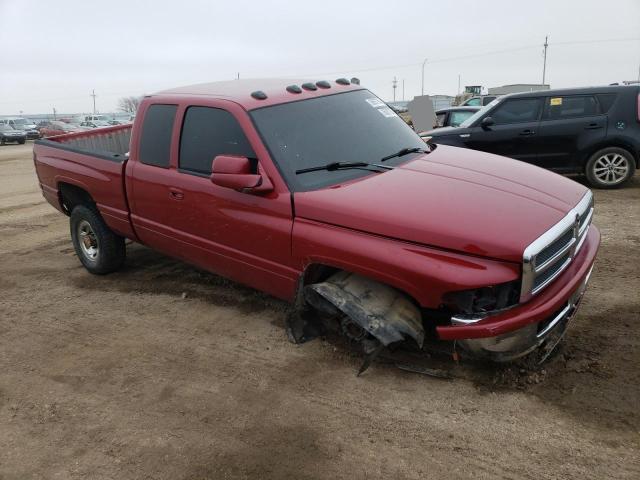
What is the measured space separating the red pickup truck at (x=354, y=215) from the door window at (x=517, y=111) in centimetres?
502

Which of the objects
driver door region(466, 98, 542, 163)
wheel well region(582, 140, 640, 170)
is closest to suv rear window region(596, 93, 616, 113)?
wheel well region(582, 140, 640, 170)

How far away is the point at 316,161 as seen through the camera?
338 centimetres

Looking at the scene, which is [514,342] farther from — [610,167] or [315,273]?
[610,167]

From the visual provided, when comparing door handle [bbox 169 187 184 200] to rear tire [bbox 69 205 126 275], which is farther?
rear tire [bbox 69 205 126 275]

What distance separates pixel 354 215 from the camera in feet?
9.52

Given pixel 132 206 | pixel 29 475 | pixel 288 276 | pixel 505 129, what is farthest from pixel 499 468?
pixel 505 129

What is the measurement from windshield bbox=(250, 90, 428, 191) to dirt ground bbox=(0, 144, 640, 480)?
1.25 m

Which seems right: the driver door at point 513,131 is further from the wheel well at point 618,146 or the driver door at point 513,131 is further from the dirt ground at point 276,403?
the dirt ground at point 276,403

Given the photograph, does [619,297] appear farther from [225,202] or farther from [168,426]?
[168,426]

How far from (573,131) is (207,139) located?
657cm

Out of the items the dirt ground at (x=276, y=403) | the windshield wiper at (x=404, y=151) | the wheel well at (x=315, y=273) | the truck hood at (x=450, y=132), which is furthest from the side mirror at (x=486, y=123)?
the wheel well at (x=315, y=273)

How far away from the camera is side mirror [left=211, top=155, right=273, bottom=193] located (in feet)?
10.5

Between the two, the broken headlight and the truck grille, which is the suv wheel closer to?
the truck grille

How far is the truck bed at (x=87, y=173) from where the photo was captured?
4.62 metres
